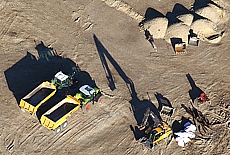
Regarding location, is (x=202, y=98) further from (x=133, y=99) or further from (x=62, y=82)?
(x=62, y=82)

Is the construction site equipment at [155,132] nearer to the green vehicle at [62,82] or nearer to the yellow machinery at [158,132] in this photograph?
the yellow machinery at [158,132]

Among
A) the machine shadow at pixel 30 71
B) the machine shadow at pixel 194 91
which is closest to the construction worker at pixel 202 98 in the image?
the machine shadow at pixel 194 91

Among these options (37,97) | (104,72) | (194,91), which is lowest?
(194,91)

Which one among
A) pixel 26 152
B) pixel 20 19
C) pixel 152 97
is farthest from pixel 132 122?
pixel 20 19

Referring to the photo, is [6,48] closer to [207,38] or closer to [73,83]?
[73,83]

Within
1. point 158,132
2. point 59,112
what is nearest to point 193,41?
point 158,132

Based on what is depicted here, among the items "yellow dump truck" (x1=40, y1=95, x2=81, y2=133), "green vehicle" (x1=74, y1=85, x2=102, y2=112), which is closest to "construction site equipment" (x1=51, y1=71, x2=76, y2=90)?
"green vehicle" (x1=74, y1=85, x2=102, y2=112)
